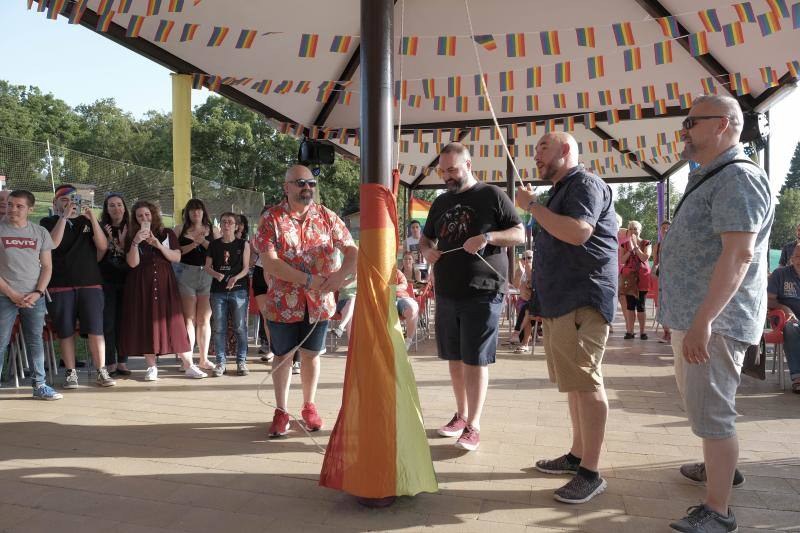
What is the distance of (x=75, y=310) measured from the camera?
202 inches

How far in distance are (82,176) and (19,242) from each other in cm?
429

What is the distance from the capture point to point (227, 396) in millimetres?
4758

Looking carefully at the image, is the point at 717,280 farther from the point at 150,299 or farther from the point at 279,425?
the point at 150,299

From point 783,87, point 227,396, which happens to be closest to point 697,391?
point 227,396

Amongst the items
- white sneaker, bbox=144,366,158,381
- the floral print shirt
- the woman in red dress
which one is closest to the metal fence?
the woman in red dress

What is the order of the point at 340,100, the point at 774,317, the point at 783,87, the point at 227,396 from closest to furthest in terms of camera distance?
the point at 227,396, the point at 774,317, the point at 783,87, the point at 340,100

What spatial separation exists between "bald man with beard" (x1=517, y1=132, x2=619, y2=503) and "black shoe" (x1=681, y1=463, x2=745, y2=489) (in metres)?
0.51

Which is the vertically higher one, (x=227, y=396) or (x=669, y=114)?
(x=669, y=114)

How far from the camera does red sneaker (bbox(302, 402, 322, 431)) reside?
12.2ft

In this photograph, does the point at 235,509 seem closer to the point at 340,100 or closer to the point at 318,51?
the point at 318,51

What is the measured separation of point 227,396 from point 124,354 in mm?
1462

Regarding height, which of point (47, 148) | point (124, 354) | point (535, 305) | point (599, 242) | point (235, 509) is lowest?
point (235, 509)

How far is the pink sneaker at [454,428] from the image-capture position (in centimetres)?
359

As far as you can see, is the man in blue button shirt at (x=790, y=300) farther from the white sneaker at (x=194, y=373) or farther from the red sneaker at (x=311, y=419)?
the white sneaker at (x=194, y=373)
